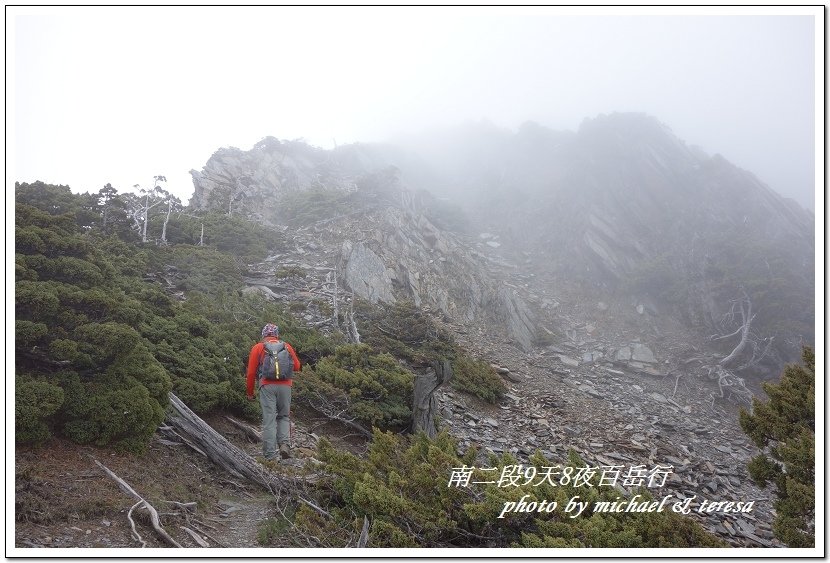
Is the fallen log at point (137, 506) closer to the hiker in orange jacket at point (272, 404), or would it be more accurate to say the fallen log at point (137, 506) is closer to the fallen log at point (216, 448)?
the fallen log at point (216, 448)

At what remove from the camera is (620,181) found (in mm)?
26062

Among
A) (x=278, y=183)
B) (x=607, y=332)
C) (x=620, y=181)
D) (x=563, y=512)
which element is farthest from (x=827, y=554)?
(x=278, y=183)

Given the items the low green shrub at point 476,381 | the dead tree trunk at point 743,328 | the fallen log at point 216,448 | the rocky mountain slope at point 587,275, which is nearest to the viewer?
the fallen log at point 216,448

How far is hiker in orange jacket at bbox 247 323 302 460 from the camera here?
551cm

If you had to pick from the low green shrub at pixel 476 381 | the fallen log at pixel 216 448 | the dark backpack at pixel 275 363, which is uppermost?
the dark backpack at pixel 275 363

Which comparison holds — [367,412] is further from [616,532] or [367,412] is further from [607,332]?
[607,332]

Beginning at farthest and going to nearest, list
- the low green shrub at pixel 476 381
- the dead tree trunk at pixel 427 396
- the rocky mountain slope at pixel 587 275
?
the low green shrub at pixel 476 381, the rocky mountain slope at pixel 587 275, the dead tree trunk at pixel 427 396

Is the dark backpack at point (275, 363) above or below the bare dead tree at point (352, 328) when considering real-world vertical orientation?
above

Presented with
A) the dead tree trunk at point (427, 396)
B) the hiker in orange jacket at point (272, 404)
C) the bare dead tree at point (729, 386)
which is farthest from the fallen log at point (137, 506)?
the bare dead tree at point (729, 386)

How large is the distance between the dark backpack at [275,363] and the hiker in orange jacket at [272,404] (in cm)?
6

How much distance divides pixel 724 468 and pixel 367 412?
7.31 m

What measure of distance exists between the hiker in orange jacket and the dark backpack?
6 cm

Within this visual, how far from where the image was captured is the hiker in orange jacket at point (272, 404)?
18.1 ft

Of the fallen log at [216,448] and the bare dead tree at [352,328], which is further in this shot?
the bare dead tree at [352,328]
